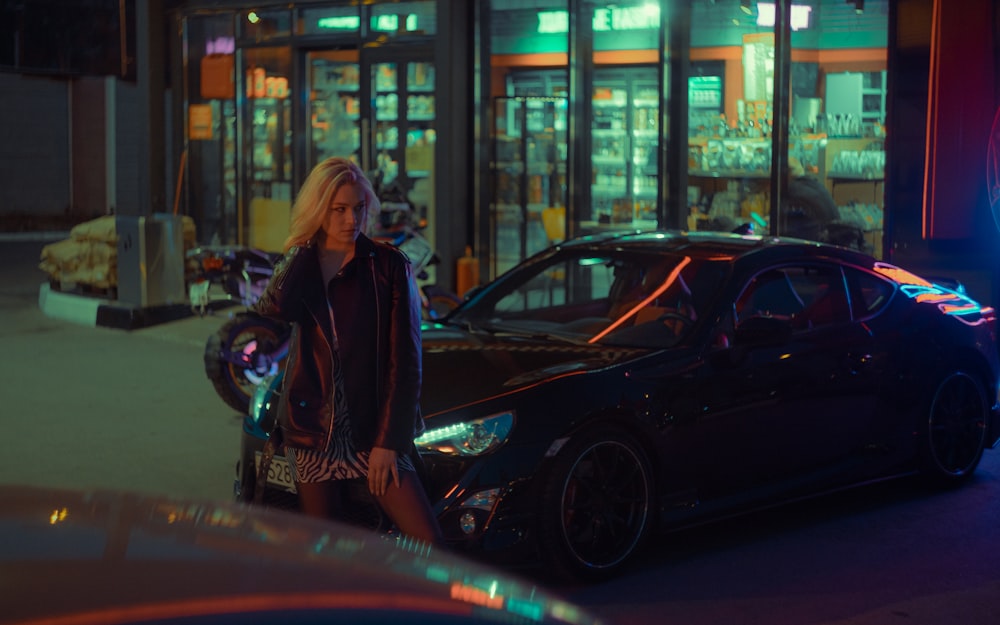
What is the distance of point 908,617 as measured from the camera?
552 cm

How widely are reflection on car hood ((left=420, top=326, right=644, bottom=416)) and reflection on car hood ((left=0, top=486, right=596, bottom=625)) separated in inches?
116

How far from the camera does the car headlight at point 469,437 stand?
18.4ft

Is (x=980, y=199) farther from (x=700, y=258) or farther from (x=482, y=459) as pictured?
(x=482, y=459)

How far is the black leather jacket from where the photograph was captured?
459 cm

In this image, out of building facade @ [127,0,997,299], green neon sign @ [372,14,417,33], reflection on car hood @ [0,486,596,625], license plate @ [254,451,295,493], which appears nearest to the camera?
reflection on car hood @ [0,486,596,625]

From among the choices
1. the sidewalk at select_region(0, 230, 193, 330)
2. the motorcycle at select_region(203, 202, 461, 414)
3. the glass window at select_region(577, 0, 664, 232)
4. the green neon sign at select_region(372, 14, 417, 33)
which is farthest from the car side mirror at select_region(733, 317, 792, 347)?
the green neon sign at select_region(372, 14, 417, 33)

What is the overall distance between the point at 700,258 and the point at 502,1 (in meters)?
9.03

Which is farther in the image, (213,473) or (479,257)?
(479,257)

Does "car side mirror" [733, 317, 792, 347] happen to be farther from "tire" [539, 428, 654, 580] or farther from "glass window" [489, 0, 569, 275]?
"glass window" [489, 0, 569, 275]

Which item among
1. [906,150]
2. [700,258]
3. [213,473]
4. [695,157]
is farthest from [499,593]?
[695,157]

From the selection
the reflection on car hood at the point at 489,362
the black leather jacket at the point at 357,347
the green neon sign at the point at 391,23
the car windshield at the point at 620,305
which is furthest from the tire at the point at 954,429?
the green neon sign at the point at 391,23

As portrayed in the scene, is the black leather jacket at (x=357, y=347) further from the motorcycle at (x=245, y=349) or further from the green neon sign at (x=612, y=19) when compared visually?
the green neon sign at (x=612, y=19)

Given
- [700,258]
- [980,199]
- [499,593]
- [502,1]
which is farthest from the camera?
[502,1]

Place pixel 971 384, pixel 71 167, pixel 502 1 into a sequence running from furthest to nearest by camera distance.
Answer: pixel 71 167
pixel 502 1
pixel 971 384
